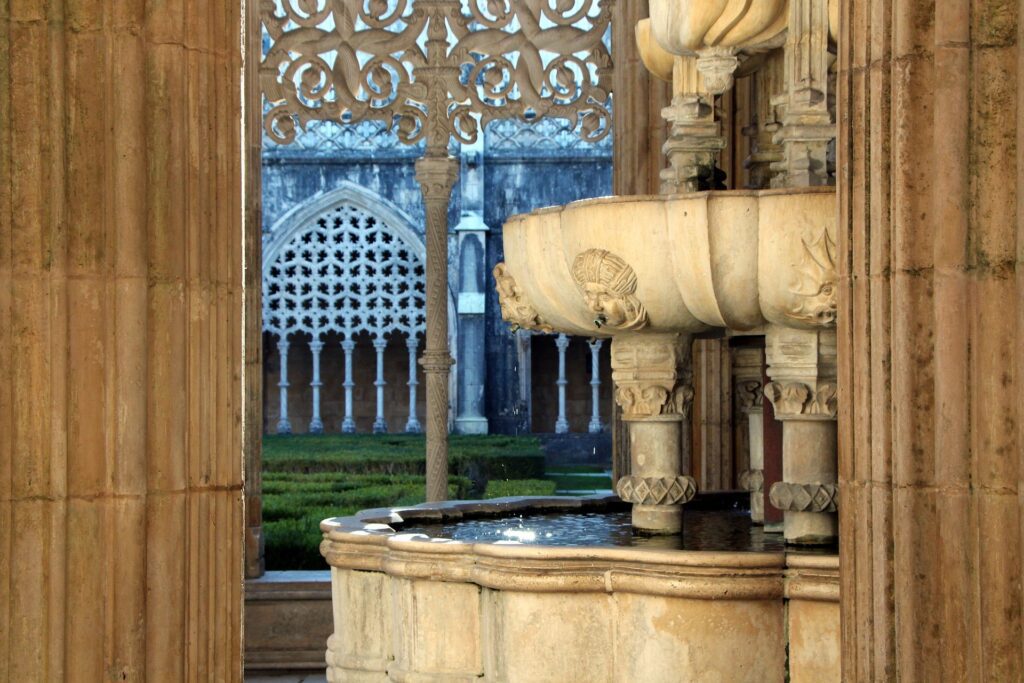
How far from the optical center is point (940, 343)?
2.97 m

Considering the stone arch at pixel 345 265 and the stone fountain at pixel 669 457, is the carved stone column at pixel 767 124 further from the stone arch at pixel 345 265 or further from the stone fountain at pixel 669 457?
the stone arch at pixel 345 265

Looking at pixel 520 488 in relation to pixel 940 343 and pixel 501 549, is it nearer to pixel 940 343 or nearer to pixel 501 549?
pixel 501 549

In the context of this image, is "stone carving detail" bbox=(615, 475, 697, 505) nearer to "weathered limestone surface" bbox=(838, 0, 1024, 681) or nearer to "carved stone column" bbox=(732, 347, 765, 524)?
"carved stone column" bbox=(732, 347, 765, 524)

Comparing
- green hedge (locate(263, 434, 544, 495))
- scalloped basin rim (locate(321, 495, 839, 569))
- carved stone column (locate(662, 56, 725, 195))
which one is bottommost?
green hedge (locate(263, 434, 544, 495))

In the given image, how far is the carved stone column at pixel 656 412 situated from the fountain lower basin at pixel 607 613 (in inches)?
24.3

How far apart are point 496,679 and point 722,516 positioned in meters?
1.58

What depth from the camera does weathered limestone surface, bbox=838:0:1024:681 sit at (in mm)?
2906

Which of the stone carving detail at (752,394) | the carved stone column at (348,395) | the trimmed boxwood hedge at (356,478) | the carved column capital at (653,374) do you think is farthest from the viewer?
the carved stone column at (348,395)

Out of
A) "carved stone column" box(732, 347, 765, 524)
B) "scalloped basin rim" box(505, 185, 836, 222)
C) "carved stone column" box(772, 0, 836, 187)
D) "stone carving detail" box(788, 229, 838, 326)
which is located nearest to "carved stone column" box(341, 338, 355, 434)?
"carved stone column" box(732, 347, 765, 524)

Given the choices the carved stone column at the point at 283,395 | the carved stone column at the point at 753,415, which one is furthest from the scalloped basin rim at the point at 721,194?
the carved stone column at the point at 283,395

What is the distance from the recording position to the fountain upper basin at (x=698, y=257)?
13.2ft

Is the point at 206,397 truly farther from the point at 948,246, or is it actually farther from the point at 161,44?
the point at 948,246

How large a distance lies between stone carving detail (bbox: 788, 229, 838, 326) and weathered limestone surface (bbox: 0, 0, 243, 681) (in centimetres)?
141

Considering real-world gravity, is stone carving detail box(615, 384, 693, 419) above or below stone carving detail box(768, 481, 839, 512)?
above
